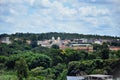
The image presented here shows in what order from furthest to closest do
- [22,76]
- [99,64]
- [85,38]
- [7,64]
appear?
[85,38]
[7,64]
[99,64]
[22,76]

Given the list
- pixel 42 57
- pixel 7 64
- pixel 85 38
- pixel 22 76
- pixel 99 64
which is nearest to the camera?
pixel 22 76

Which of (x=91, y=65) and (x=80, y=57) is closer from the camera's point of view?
(x=91, y=65)

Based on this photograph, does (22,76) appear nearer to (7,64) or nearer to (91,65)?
(91,65)

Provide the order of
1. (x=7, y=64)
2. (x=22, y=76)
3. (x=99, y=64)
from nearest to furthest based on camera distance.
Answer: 1. (x=22, y=76)
2. (x=99, y=64)
3. (x=7, y=64)

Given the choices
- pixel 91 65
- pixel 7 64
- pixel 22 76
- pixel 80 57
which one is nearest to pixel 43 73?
pixel 91 65

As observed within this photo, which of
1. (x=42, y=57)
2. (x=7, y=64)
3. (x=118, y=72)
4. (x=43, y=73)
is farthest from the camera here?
(x=42, y=57)

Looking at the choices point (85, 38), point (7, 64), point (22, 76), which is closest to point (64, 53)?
point (7, 64)

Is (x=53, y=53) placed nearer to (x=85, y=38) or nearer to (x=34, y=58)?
(x=34, y=58)

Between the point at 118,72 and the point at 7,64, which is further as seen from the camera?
the point at 7,64

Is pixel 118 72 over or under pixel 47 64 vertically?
over
